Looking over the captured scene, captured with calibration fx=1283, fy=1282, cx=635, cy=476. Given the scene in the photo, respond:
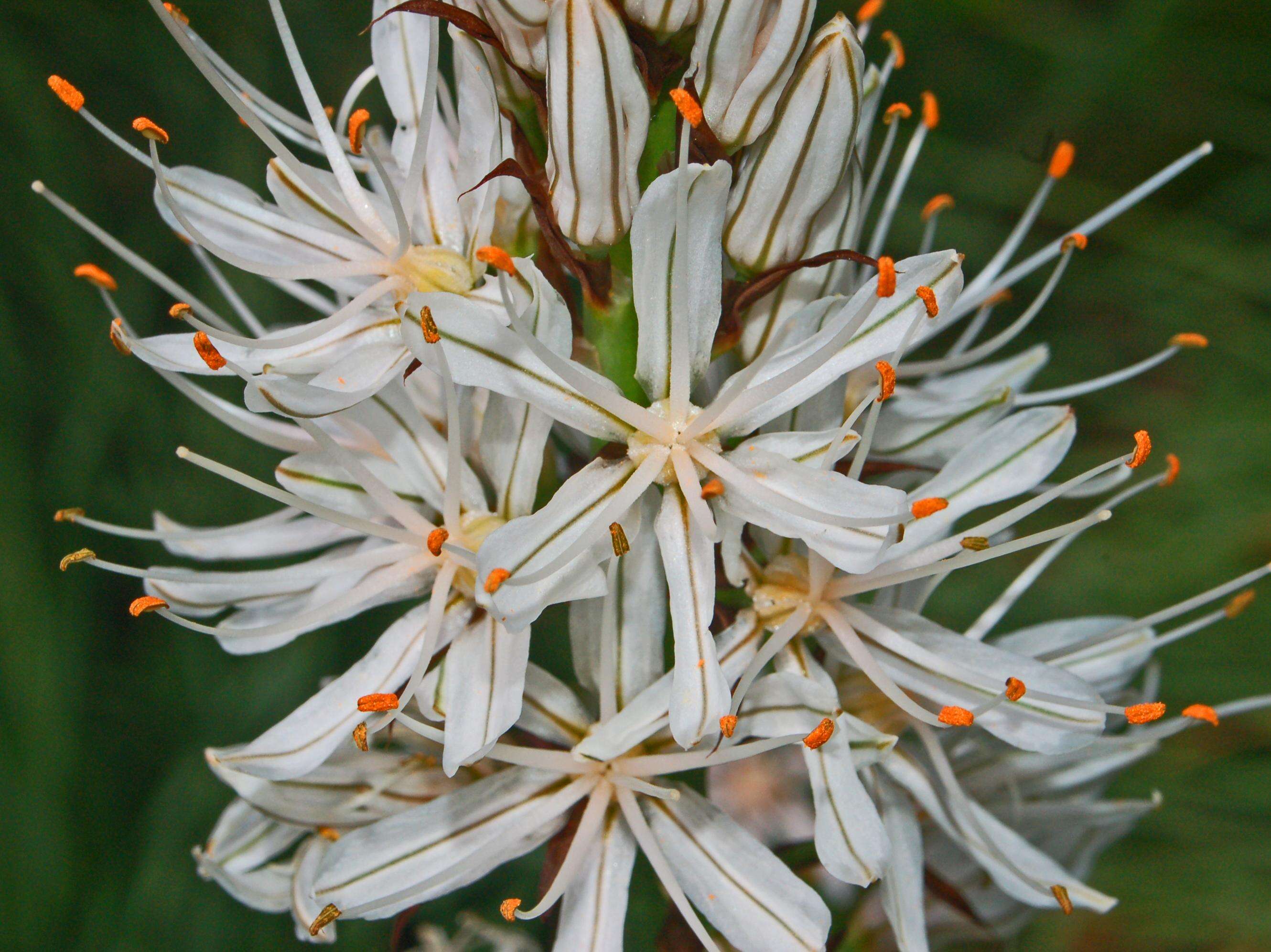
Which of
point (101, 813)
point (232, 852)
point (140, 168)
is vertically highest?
point (140, 168)

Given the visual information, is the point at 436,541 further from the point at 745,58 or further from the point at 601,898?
the point at 745,58

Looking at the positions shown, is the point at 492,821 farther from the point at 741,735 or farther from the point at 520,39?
the point at 520,39

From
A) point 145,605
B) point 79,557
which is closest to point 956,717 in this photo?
point 145,605

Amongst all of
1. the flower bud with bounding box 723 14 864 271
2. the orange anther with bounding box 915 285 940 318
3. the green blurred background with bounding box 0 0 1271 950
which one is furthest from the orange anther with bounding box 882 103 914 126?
the green blurred background with bounding box 0 0 1271 950

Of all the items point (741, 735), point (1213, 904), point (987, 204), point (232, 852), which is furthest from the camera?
point (987, 204)

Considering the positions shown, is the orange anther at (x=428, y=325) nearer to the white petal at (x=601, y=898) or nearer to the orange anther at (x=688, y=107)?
the orange anther at (x=688, y=107)

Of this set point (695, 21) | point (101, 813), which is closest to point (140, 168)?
point (101, 813)
